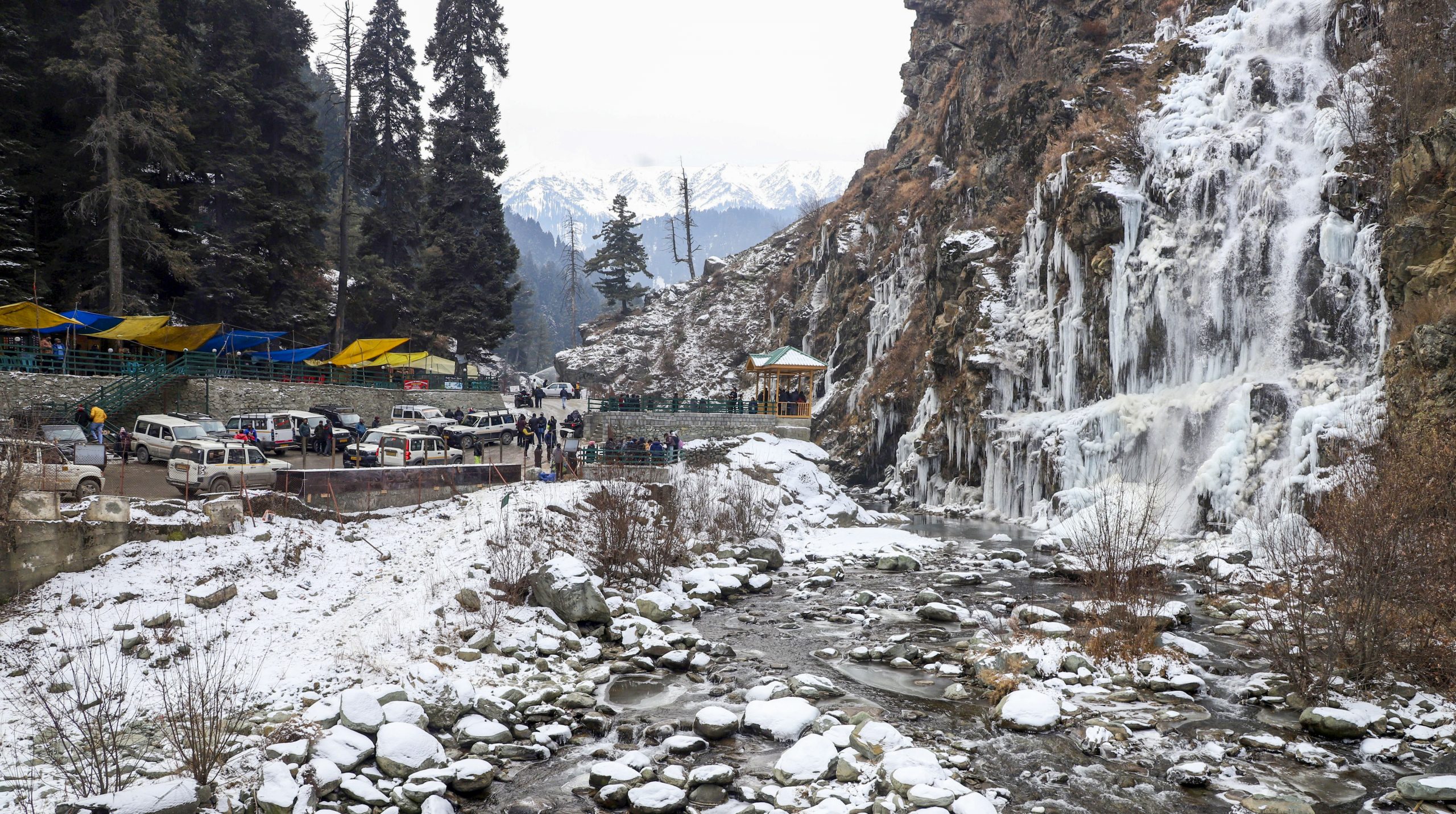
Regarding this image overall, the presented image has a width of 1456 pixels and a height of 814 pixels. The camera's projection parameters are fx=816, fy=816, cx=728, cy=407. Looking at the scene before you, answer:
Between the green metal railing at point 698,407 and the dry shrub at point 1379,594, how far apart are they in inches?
1067

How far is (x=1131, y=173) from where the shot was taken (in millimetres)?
32312

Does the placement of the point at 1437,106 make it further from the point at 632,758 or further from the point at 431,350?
the point at 431,350

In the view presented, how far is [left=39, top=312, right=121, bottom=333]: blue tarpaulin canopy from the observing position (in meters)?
29.9

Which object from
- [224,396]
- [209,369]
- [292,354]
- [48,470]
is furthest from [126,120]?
[48,470]

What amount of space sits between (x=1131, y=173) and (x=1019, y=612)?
22.5 metres

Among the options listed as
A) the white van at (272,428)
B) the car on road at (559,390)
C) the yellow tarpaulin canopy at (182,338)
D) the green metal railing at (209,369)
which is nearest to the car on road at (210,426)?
the white van at (272,428)

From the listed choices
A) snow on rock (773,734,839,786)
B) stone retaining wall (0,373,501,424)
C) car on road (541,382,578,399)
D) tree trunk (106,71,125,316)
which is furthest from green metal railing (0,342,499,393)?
snow on rock (773,734,839,786)

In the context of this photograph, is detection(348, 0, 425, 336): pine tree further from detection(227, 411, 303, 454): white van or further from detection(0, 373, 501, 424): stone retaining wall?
detection(227, 411, 303, 454): white van

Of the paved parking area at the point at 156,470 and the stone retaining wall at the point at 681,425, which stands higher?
the stone retaining wall at the point at 681,425

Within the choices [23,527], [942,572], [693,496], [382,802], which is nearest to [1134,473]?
[942,572]

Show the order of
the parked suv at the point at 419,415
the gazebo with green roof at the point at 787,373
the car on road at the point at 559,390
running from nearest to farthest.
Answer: the parked suv at the point at 419,415
the gazebo with green roof at the point at 787,373
the car on road at the point at 559,390

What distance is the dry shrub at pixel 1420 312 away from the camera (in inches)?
773

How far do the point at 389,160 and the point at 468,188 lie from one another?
4.98 meters

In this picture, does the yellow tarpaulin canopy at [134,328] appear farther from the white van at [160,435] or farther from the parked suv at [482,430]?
the parked suv at [482,430]
